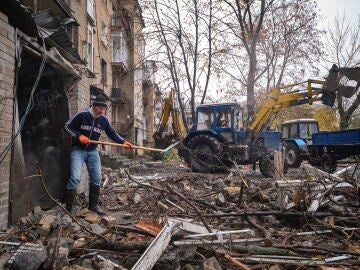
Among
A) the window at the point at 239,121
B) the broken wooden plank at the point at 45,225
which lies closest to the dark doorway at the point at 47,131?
the broken wooden plank at the point at 45,225

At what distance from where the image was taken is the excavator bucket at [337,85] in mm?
9469

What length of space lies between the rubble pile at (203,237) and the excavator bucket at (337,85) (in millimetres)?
5027

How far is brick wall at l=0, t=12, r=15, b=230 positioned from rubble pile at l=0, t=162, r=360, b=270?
38 centimetres

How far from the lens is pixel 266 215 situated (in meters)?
4.45

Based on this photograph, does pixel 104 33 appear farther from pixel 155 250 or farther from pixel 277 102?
pixel 155 250

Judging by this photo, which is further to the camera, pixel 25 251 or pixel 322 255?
pixel 322 255

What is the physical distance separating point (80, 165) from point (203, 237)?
8.87 ft

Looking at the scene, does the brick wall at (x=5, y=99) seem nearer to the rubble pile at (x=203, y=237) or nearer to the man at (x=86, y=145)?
the rubble pile at (x=203, y=237)

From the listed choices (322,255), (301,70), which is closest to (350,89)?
(322,255)

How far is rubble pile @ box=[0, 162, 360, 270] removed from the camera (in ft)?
9.32

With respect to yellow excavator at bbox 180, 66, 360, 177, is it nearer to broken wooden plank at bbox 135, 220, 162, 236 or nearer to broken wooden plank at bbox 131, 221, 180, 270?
broken wooden plank at bbox 135, 220, 162, 236

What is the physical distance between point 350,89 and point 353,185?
5.24 metres

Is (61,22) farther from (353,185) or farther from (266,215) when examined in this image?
(353,185)

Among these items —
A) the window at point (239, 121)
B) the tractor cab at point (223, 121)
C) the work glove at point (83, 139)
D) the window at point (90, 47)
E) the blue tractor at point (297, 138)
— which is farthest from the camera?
the window at point (90, 47)
